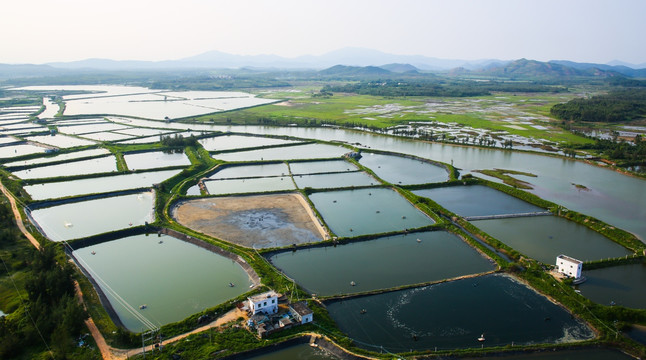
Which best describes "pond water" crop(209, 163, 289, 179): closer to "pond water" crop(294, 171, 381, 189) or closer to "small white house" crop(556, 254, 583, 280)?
"pond water" crop(294, 171, 381, 189)

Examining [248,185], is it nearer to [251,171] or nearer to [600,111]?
[251,171]

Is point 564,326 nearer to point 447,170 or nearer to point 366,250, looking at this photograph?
point 366,250


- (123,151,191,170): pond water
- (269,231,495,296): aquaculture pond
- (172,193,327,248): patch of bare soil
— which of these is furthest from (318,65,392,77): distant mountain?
(269,231,495,296): aquaculture pond

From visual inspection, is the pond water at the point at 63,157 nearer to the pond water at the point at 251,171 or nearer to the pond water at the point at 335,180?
the pond water at the point at 251,171

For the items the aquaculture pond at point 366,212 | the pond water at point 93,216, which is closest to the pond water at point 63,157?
the pond water at point 93,216

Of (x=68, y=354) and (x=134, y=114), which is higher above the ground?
(x=134, y=114)

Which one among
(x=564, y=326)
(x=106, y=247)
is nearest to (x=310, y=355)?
(x=564, y=326)

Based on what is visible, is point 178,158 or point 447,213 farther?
point 178,158
